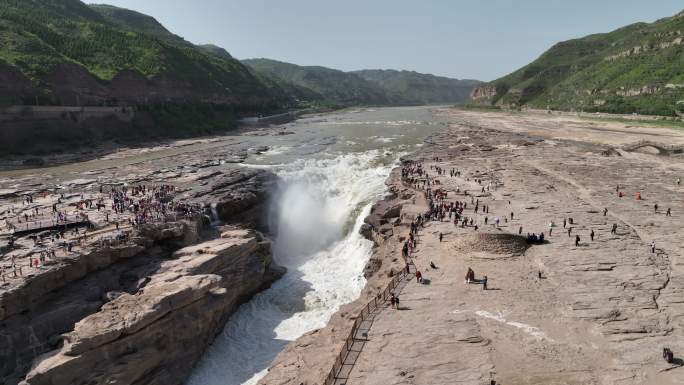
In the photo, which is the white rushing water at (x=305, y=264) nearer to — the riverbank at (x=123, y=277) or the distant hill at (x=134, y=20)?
the riverbank at (x=123, y=277)

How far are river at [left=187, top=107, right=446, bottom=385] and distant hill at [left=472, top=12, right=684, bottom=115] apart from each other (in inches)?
2374

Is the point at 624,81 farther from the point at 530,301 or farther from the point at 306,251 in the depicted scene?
the point at 530,301

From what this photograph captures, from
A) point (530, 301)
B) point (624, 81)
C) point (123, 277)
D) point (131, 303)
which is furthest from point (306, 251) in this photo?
point (624, 81)

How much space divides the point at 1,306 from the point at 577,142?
73351 millimetres

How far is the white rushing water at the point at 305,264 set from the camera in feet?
74.9

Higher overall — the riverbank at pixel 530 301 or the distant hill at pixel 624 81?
the distant hill at pixel 624 81

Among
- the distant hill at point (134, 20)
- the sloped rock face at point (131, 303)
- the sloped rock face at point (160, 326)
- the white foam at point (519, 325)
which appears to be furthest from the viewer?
the distant hill at point (134, 20)

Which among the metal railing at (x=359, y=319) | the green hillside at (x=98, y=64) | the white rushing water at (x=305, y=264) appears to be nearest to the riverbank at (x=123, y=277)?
the white rushing water at (x=305, y=264)

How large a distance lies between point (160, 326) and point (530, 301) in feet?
56.6

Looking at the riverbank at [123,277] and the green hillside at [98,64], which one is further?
the green hillside at [98,64]

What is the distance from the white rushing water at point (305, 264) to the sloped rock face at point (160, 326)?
1403mm

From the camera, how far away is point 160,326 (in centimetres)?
2044

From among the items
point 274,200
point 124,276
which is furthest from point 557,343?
point 274,200

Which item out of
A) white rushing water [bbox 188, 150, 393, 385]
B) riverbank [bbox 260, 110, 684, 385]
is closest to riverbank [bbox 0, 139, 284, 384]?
white rushing water [bbox 188, 150, 393, 385]
